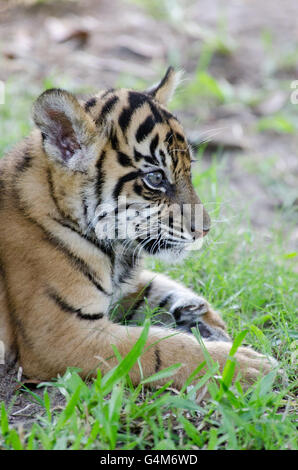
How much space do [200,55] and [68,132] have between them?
5314 mm

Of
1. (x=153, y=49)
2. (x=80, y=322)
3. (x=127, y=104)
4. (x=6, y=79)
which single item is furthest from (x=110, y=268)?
(x=153, y=49)

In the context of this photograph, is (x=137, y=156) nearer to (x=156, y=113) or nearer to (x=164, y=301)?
(x=156, y=113)

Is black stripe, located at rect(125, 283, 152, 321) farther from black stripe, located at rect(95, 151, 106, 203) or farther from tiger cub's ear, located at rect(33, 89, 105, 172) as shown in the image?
tiger cub's ear, located at rect(33, 89, 105, 172)

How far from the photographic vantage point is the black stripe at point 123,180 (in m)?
3.27

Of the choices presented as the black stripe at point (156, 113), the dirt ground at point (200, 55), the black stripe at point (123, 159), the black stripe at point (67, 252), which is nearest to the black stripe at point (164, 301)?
the black stripe at point (67, 252)

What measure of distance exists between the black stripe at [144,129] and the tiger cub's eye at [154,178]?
180 mm

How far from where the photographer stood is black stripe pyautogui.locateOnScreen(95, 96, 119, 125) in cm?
326

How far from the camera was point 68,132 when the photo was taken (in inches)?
125

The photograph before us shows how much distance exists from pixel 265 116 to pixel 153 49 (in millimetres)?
1819

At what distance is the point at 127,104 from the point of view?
3.36m

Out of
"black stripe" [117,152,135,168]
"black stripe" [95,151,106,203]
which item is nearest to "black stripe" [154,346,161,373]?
"black stripe" [95,151,106,203]

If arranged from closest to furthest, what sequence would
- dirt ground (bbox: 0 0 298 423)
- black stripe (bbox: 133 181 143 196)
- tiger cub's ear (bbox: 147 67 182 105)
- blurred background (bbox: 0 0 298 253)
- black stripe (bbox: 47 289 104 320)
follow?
black stripe (bbox: 47 289 104 320), black stripe (bbox: 133 181 143 196), tiger cub's ear (bbox: 147 67 182 105), blurred background (bbox: 0 0 298 253), dirt ground (bbox: 0 0 298 423)

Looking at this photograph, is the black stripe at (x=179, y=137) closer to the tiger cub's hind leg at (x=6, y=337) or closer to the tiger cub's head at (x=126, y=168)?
the tiger cub's head at (x=126, y=168)

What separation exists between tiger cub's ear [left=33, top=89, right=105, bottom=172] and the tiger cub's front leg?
2.98ft
